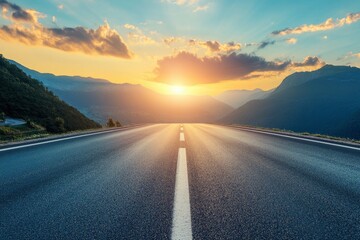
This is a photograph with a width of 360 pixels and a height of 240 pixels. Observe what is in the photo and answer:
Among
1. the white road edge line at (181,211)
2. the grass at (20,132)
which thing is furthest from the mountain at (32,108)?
the white road edge line at (181,211)

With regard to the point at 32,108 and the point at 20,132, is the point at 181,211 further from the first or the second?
the point at 32,108

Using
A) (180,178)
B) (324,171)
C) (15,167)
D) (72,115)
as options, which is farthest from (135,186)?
(72,115)

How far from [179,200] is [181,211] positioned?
342mm

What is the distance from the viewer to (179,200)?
2875 mm

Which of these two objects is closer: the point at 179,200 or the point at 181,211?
the point at 181,211

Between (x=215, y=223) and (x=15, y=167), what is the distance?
169 inches

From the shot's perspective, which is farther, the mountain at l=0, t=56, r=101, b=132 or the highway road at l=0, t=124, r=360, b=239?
the mountain at l=0, t=56, r=101, b=132

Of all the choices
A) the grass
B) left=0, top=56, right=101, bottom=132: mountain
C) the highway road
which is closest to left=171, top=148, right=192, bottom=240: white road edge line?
the highway road

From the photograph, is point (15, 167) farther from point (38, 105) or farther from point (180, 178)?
point (38, 105)

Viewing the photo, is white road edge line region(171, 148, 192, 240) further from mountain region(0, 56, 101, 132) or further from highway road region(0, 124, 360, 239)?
mountain region(0, 56, 101, 132)

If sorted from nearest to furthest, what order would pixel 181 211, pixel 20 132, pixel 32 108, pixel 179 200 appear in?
pixel 181 211 → pixel 179 200 → pixel 20 132 → pixel 32 108

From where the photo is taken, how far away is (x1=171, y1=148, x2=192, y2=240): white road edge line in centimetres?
204

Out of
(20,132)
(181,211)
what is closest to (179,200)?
(181,211)

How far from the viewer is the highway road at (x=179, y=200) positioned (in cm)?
213
